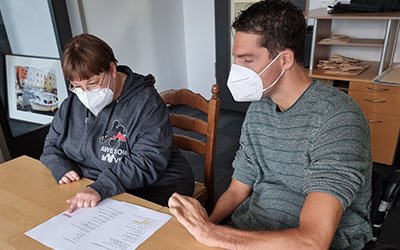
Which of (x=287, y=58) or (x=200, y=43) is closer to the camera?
(x=287, y=58)

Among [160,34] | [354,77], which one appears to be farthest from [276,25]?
[160,34]

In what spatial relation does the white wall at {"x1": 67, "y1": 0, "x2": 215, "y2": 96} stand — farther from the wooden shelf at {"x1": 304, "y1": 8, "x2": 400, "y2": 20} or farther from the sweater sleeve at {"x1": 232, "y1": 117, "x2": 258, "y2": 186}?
the sweater sleeve at {"x1": 232, "y1": 117, "x2": 258, "y2": 186}

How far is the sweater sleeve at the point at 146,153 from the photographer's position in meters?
1.21

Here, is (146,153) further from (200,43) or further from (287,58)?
(200,43)

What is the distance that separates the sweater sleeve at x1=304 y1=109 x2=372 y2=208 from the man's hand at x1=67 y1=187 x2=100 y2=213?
2.12 ft

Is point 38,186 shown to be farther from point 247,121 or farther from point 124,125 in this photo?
point 247,121

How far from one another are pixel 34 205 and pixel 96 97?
18.1 inches

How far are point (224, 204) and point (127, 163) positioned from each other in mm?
394

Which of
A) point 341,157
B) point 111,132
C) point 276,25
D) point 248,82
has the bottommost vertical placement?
point 111,132

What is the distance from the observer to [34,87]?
9.54 ft

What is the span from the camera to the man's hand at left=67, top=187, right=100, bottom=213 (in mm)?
1030

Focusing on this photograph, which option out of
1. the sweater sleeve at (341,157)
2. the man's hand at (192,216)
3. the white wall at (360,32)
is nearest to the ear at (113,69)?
the man's hand at (192,216)

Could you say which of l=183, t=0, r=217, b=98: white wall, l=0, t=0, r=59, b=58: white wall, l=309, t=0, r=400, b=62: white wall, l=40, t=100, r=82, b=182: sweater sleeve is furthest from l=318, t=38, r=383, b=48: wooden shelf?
l=0, t=0, r=59, b=58: white wall

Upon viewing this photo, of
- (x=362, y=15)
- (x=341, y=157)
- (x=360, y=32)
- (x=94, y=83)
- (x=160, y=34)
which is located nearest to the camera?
(x=341, y=157)
